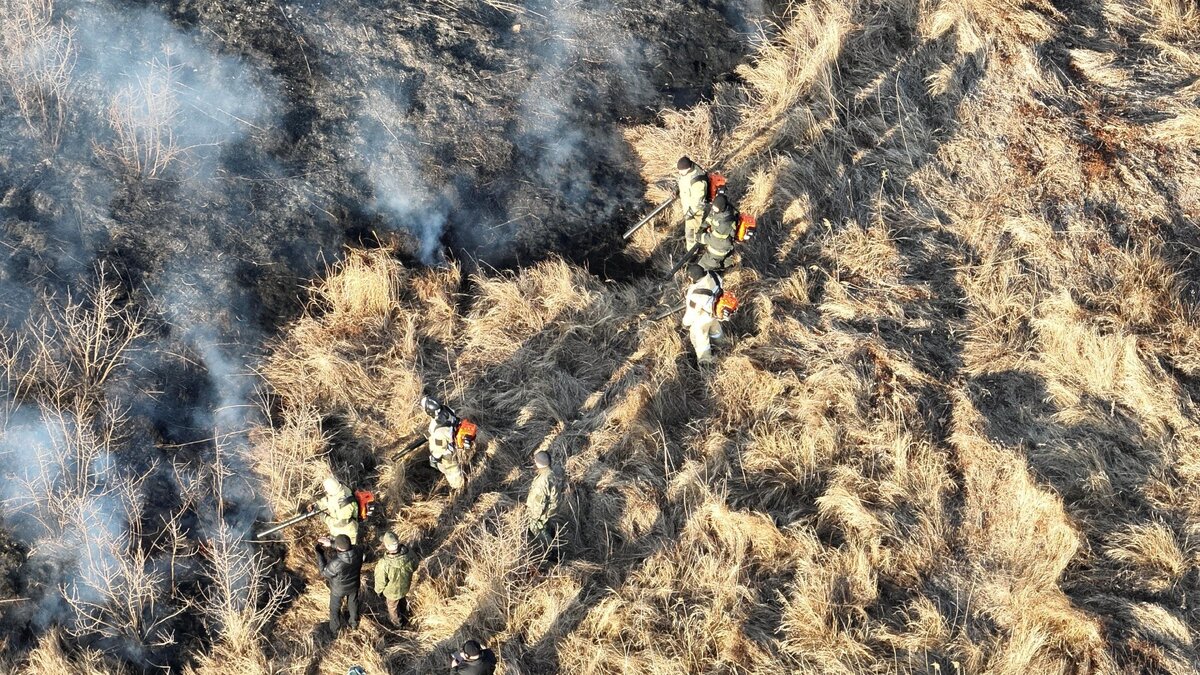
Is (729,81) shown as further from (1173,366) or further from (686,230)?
(1173,366)

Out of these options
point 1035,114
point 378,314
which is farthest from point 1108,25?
point 378,314

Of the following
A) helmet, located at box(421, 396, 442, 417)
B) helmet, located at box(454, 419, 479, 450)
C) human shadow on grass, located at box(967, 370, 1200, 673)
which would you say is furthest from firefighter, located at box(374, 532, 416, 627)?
human shadow on grass, located at box(967, 370, 1200, 673)

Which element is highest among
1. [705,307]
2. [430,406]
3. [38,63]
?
[38,63]

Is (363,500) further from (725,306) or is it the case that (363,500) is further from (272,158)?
(272,158)

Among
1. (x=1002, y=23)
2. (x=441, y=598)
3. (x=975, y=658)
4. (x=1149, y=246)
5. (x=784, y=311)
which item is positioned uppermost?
(x=1002, y=23)

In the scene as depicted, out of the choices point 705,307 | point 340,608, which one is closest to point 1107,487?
point 705,307
